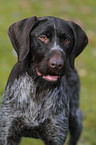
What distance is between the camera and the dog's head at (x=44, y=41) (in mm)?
5043

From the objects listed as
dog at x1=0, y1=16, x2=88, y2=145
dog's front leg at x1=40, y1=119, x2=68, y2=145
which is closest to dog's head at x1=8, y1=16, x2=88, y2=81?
dog at x1=0, y1=16, x2=88, y2=145

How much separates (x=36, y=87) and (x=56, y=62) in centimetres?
97

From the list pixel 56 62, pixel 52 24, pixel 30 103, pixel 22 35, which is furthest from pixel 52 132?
pixel 52 24

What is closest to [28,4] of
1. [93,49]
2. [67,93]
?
[93,49]

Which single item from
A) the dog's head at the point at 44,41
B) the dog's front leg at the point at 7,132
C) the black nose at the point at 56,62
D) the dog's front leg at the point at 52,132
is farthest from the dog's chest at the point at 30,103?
the black nose at the point at 56,62

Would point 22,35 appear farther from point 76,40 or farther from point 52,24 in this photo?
point 76,40

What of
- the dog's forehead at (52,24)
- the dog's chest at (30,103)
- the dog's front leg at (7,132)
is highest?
the dog's forehead at (52,24)

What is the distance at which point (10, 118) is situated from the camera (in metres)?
5.54

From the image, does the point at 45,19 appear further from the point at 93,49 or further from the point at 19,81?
the point at 93,49

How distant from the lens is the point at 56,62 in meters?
4.80

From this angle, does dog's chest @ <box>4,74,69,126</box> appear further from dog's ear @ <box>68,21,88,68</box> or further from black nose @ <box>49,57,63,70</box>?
black nose @ <box>49,57,63,70</box>

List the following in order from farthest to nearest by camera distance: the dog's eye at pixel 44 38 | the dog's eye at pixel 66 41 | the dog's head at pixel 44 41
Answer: the dog's eye at pixel 66 41 → the dog's eye at pixel 44 38 → the dog's head at pixel 44 41

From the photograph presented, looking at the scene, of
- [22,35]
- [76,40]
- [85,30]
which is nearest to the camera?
[22,35]

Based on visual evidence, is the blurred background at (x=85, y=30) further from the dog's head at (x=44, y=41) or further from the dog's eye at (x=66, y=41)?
the dog's eye at (x=66, y=41)
